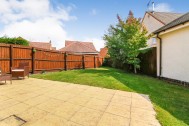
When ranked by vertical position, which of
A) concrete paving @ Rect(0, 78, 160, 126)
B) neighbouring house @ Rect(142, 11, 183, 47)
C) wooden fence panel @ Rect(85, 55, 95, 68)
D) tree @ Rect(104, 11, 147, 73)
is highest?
neighbouring house @ Rect(142, 11, 183, 47)

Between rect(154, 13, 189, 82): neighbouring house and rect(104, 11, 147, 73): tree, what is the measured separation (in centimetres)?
200

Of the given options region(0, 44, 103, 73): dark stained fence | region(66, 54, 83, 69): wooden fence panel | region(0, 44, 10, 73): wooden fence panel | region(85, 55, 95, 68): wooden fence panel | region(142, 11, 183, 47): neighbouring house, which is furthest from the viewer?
region(142, 11, 183, 47): neighbouring house

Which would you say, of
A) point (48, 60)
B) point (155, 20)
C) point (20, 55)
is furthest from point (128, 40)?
point (155, 20)

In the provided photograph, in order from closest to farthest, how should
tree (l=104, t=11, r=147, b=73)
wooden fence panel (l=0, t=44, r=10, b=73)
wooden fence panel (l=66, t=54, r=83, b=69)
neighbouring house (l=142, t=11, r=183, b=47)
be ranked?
wooden fence panel (l=0, t=44, r=10, b=73), tree (l=104, t=11, r=147, b=73), wooden fence panel (l=66, t=54, r=83, b=69), neighbouring house (l=142, t=11, r=183, b=47)

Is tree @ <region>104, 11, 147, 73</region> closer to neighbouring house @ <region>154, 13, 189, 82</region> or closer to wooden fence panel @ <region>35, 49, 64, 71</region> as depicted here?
neighbouring house @ <region>154, 13, 189, 82</region>

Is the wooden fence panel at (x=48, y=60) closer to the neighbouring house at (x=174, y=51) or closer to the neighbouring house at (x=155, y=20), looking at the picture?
the neighbouring house at (x=174, y=51)

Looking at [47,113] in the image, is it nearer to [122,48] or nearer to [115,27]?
[122,48]

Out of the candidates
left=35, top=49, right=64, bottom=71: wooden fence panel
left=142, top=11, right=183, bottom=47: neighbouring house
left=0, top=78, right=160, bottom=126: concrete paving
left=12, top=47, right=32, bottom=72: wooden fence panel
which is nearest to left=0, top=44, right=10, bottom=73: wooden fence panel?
left=12, top=47, right=32, bottom=72: wooden fence panel

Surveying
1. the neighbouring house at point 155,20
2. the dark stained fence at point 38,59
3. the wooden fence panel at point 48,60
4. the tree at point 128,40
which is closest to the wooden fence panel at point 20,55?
the dark stained fence at point 38,59

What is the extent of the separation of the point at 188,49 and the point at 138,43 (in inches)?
193

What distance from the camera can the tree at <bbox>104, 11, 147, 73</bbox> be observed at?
1234cm

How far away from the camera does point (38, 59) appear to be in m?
10.9

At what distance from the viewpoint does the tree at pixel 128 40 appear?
1234cm

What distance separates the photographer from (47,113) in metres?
3.53
